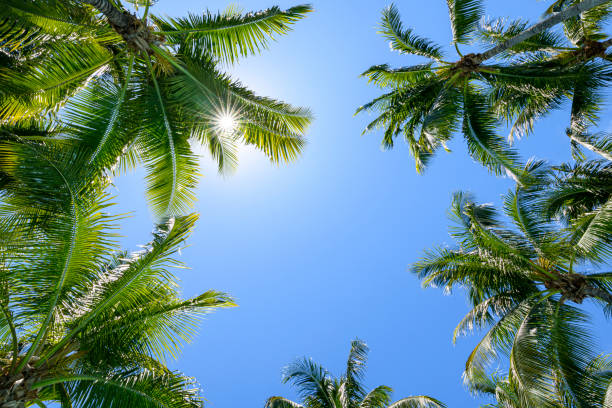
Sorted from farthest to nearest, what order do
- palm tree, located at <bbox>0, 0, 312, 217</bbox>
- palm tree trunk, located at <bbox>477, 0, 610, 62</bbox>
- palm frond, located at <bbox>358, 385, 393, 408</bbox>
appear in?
1. palm frond, located at <bbox>358, 385, 393, 408</bbox>
2. palm tree trunk, located at <bbox>477, 0, 610, 62</bbox>
3. palm tree, located at <bbox>0, 0, 312, 217</bbox>

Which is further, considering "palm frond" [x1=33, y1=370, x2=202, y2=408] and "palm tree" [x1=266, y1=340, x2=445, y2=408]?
"palm tree" [x1=266, y1=340, x2=445, y2=408]

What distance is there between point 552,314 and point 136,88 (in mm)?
10914

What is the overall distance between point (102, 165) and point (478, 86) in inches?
455

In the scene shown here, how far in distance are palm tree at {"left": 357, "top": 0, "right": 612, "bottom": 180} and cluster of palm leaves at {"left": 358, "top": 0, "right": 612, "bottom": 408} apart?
35 millimetres

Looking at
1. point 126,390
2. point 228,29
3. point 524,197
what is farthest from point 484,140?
point 126,390

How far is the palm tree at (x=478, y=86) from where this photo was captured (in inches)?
421

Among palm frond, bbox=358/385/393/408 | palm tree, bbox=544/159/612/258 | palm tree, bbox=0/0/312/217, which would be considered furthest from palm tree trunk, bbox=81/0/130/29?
palm frond, bbox=358/385/393/408

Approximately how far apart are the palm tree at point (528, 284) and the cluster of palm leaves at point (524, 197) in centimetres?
3

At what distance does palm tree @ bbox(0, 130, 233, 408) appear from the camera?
5578 millimetres

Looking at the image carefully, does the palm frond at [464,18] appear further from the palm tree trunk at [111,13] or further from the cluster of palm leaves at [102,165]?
the palm tree trunk at [111,13]

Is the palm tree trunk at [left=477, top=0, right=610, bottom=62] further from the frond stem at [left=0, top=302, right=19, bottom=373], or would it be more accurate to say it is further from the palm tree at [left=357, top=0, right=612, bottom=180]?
the frond stem at [left=0, top=302, right=19, bottom=373]

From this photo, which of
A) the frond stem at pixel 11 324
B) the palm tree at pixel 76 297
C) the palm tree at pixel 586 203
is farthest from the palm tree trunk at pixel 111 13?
the palm tree at pixel 586 203

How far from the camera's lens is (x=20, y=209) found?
6074 mm

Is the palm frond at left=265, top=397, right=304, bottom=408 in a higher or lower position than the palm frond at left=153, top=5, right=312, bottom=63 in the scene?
lower
